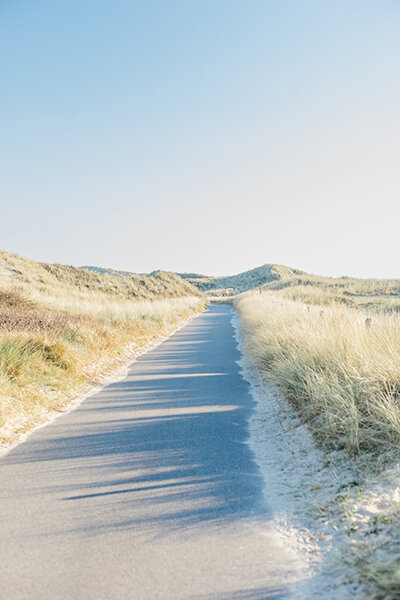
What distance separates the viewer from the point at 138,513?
Result: 10.9 feet

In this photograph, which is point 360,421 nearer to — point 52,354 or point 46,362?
point 46,362

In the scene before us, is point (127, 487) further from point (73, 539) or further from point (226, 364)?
point (226, 364)

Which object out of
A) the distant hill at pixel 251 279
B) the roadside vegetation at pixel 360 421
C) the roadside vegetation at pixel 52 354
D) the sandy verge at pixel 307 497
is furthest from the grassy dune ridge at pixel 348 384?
the distant hill at pixel 251 279

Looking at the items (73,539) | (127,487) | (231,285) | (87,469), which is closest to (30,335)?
(87,469)

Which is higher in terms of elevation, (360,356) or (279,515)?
(360,356)

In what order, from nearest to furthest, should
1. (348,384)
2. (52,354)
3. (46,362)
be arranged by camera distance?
A: (348,384)
(46,362)
(52,354)

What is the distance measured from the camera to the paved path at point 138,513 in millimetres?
2525

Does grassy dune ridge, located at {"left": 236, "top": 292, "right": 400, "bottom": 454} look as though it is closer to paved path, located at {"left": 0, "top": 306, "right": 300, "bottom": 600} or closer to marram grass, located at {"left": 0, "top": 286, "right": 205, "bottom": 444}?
paved path, located at {"left": 0, "top": 306, "right": 300, "bottom": 600}

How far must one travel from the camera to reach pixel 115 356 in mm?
11539

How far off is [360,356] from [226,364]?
534 centimetres

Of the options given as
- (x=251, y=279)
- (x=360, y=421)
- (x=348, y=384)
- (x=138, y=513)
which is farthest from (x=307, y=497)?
(x=251, y=279)

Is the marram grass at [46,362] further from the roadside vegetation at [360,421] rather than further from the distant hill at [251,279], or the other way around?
the distant hill at [251,279]

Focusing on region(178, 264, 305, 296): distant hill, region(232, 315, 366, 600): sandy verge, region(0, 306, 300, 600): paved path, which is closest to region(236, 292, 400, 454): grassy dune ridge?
region(232, 315, 366, 600): sandy verge

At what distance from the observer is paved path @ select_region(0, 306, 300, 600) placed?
253 centimetres
